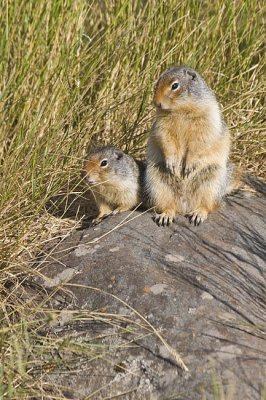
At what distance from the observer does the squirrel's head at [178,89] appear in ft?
18.5

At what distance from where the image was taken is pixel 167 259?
5324 millimetres

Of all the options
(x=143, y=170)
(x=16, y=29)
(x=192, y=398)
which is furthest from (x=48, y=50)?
(x=192, y=398)

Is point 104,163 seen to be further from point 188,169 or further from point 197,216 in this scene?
point 197,216

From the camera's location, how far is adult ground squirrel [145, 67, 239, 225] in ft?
19.0

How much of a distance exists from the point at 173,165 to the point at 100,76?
1.44 meters

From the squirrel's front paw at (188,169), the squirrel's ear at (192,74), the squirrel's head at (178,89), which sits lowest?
the squirrel's front paw at (188,169)

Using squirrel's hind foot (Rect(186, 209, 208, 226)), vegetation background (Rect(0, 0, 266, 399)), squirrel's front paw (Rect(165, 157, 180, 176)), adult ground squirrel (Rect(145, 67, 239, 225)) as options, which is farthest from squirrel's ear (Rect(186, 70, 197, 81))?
squirrel's hind foot (Rect(186, 209, 208, 226))

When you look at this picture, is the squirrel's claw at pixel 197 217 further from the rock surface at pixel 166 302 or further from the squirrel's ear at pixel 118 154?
the squirrel's ear at pixel 118 154

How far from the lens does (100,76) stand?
697cm

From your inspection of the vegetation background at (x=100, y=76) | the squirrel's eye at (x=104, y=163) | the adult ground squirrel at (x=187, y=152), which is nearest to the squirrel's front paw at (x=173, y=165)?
the adult ground squirrel at (x=187, y=152)

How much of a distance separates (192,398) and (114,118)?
3040 mm

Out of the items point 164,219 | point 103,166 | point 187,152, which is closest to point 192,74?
point 187,152

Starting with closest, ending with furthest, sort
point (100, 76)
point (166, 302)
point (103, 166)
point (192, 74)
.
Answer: point (166, 302) → point (192, 74) → point (103, 166) → point (100, 76)

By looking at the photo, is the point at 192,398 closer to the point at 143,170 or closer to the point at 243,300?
the point at 243,300
